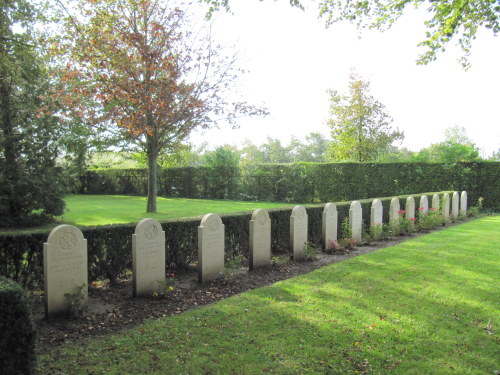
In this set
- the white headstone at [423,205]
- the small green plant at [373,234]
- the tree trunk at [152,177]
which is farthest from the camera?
the tree trunk at [152,177]

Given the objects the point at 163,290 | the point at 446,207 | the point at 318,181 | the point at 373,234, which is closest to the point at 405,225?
the point at 373,234

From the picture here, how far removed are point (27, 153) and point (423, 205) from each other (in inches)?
541

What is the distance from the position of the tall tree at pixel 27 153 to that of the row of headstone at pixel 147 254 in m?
8.48

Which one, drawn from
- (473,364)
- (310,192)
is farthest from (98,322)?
(310,192)

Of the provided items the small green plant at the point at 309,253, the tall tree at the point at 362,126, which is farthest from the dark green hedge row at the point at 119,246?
the tall tree at the point at 362,126

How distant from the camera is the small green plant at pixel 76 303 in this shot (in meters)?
4.50

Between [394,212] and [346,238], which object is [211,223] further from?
[394,212]

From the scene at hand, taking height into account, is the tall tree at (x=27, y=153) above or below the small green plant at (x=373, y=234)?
above

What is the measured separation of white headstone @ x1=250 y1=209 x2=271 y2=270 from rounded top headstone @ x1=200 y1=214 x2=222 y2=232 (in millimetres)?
892

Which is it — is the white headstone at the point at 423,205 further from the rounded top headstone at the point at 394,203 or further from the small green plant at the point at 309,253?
the small green plant at the point at 309,253

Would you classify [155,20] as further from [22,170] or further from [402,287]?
[402,287]

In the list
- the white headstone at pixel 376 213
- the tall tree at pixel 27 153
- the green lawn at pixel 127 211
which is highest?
the tall tree at pixel 27 153

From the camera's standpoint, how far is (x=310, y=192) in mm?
23938

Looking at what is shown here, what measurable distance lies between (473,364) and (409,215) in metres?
9.23
